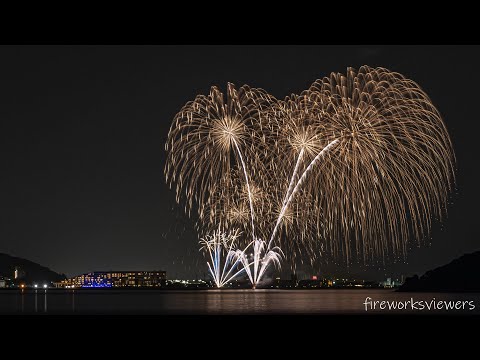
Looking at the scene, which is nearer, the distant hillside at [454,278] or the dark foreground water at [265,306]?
the dark foreground water at [265,306]

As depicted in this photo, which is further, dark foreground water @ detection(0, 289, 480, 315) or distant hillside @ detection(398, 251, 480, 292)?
distant hillside @ detection(398, 251, 480, 292)

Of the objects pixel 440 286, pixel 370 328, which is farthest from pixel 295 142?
pixel 440 286

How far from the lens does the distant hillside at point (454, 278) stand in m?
178

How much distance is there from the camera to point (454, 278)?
598ft

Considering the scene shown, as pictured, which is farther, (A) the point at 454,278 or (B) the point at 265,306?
(A) the point at 454,278

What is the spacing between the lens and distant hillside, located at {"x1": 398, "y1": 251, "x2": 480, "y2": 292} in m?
178
